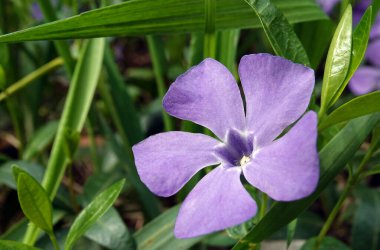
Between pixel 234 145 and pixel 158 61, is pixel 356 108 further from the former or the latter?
pixel 158 61

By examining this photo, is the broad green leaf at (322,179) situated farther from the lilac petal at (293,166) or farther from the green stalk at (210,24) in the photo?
the green stalk at (210,24)

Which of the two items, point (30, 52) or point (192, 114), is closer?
point (192, 114)

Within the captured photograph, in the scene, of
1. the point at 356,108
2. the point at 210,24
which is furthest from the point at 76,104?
the point at 356,108

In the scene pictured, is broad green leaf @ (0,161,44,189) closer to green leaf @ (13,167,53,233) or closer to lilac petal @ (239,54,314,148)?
green leaf @ (13,167,53,233)

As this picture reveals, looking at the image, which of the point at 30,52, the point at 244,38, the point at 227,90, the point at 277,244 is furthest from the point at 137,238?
the point at 244,38

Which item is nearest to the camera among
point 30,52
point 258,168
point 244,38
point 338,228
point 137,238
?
point 258,168

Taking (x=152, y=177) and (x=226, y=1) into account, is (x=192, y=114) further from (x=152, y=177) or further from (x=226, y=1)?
(x=226, y=1)
